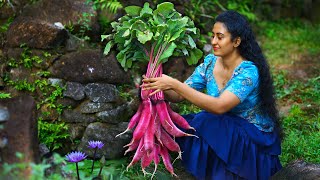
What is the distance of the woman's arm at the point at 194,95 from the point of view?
3.69m

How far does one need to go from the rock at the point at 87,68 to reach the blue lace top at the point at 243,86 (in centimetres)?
90

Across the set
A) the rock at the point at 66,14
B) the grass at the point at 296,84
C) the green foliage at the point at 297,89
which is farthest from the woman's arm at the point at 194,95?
the green foliage at the point at 297,89

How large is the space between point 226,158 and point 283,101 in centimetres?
239

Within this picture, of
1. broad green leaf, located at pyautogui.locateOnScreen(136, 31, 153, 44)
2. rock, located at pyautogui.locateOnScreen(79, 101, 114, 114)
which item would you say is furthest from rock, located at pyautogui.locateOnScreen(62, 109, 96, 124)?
broad green leaf, located at pyautogui.locateOnScreen(136, 31, 153, 44)

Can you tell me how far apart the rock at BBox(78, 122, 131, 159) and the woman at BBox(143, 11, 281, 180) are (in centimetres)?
56

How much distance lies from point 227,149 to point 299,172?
1.57 feet

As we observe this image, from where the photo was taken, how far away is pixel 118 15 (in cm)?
548

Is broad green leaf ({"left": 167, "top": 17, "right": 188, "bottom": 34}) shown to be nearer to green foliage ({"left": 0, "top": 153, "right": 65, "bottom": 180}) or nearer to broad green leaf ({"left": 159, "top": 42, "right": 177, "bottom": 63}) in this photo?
broad green leaf ({"left": 159, "top": 42, "right": 177, "bottom": 63})

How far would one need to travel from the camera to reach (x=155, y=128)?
12.8 ft

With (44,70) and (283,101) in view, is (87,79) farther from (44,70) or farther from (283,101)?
(283,101)

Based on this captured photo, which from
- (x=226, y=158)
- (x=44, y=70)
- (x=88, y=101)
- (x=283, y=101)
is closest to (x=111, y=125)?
(x=88, y=101)

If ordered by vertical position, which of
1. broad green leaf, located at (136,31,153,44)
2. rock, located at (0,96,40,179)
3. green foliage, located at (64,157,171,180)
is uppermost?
broad green leaf, located at (136,31,153,44)

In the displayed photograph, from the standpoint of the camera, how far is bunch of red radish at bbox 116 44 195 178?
3.86 metres

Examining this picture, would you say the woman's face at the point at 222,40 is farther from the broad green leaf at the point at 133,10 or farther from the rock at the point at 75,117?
the rock at the point at 75,117
